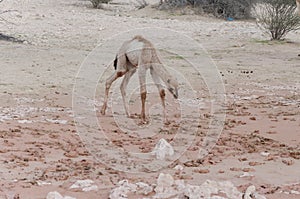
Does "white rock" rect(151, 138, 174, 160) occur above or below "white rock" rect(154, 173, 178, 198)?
below

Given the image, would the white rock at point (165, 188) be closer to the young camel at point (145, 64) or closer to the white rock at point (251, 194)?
the white rock at point (251, 194)

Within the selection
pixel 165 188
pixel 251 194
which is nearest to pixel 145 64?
pixel 165 188

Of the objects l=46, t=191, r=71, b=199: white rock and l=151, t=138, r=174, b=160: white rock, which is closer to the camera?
l=46, t=191, r=71, b=199: white rock

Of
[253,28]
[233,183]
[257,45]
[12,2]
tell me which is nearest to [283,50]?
[257,45]

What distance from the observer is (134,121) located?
27.2 ft

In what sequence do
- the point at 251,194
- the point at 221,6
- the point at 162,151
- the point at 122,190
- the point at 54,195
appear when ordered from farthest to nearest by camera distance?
the point at 221,6
the point at 162,151
the point at 122,190
the point at 251,194
the point at 54,195

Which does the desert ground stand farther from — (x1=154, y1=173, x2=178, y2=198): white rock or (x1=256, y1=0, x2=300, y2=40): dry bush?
(x1=256, y1=0, x2=300, y2=40): dry bush

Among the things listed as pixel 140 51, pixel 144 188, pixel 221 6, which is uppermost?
pixel 140 51

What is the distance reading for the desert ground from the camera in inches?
200

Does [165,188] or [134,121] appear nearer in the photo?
[165,188]

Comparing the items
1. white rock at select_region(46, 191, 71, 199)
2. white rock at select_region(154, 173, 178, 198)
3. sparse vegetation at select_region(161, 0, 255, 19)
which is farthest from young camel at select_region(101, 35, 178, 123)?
sparse vegetation at select_region(161, 0, 255, 19)

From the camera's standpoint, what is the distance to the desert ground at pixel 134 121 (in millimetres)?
5074

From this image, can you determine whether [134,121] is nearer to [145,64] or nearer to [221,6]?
[145,64]

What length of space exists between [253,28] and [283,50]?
3721 mm
